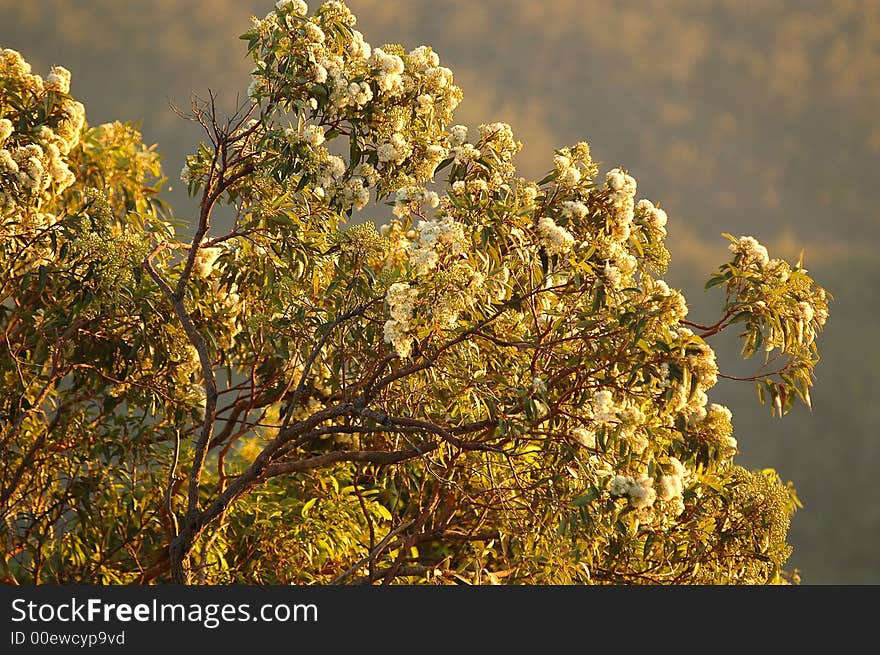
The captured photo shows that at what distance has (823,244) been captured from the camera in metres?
8.17

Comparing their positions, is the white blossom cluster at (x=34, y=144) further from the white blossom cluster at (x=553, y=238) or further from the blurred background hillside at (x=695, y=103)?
the blurred background hillside at (x=695, y=103)

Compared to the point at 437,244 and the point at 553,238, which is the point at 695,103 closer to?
the point at 553,238

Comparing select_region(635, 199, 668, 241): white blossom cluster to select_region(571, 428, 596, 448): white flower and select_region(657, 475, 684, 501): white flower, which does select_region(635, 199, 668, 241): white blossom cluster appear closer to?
select_region(571, 428, 596, 448): white flower

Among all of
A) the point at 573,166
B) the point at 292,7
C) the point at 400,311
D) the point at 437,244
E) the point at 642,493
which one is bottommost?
the point at 642,493

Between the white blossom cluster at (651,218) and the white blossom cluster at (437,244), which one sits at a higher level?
the white blossom cluster at (651,218)

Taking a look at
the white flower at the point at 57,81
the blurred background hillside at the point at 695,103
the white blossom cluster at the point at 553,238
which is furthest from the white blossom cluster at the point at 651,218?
the blurred background hillside at the point at 695,103

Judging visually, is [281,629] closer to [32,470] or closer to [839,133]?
[32,470]

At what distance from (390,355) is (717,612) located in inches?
45.9

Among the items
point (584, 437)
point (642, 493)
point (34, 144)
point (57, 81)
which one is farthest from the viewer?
point (57, 81)

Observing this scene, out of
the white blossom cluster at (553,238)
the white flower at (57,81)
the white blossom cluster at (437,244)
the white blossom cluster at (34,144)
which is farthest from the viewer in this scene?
the white flower at (57,81)

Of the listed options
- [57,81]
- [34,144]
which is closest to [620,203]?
[34,144]

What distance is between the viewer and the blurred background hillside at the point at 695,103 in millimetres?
7938

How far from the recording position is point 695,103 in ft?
27.7

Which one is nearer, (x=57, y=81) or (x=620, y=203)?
(x=620, y=203)
